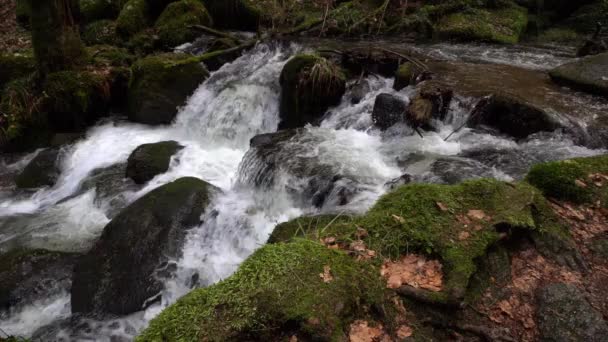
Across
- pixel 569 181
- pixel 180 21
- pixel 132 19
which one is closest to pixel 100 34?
pixel 132 19

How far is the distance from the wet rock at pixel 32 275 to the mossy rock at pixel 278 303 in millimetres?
3951

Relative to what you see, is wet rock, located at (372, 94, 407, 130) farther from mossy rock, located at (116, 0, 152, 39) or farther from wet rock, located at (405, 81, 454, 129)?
mossy rock, located at (116, 0, 152, 39)

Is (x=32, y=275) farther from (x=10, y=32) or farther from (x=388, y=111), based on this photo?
(x=10, y=32)

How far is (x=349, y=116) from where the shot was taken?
28.3 ft

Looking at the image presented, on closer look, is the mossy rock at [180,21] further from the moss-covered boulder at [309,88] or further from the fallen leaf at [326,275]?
the fallen leaf at [326,275]

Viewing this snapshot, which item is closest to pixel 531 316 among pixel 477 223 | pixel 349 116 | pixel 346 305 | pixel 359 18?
pixel 477 223

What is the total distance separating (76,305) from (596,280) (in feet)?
18.7

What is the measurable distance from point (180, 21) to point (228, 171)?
7405 mm

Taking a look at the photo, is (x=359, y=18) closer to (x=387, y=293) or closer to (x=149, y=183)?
(x=149, y=183)

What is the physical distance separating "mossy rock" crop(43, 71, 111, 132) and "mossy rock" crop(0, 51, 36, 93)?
1.30 meters

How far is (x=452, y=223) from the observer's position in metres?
3.22

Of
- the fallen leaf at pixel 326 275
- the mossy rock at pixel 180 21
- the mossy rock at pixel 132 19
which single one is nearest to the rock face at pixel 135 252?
the fallen leaf at pixel 326 275

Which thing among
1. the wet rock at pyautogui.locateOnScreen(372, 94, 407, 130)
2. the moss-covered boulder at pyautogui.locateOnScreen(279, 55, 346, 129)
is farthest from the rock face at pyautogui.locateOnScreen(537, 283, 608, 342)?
the moss-covered boulder at pyautogui.locateOnScreen(279, 55, 346, 129)

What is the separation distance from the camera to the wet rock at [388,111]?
313 inches
